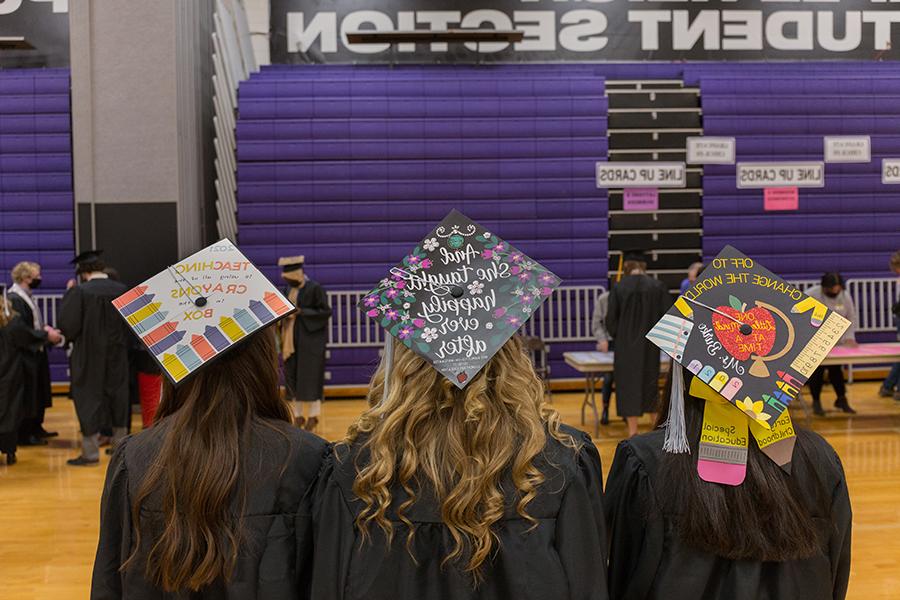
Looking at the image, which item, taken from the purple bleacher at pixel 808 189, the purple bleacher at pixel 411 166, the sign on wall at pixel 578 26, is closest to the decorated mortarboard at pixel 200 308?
the purple bleacher at pixel 411 166

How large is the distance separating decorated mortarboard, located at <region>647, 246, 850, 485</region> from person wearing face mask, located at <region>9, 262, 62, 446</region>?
6196 millimetres

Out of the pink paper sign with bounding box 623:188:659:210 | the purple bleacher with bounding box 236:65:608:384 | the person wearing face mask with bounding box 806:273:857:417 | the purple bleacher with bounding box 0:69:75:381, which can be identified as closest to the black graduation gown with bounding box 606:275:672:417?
the person wearing face mask with bounding box 806:273:857:417

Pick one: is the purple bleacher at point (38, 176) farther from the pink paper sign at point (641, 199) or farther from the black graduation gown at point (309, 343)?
the pink paper sign at point (641, 199)

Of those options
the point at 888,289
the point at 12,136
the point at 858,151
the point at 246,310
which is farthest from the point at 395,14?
the point at 246,310

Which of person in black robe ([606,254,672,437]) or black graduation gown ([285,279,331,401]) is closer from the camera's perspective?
person in black robe ([606,254,672,437])

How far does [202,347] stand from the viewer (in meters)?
1.90

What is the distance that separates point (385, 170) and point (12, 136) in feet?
13.2

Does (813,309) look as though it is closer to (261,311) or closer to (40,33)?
(261,311)

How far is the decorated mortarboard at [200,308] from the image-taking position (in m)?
1.90

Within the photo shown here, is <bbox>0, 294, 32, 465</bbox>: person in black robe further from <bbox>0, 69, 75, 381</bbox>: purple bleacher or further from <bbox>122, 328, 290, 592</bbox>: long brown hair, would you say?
<bbox>122, 328, 290, 592</bbox>: long brown hair

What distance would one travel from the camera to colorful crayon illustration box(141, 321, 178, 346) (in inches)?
76.6

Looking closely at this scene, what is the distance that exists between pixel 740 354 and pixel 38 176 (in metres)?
9.49

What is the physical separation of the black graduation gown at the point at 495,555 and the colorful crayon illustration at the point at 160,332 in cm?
51

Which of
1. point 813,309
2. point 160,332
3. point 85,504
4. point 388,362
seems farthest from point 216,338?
point 85,504
